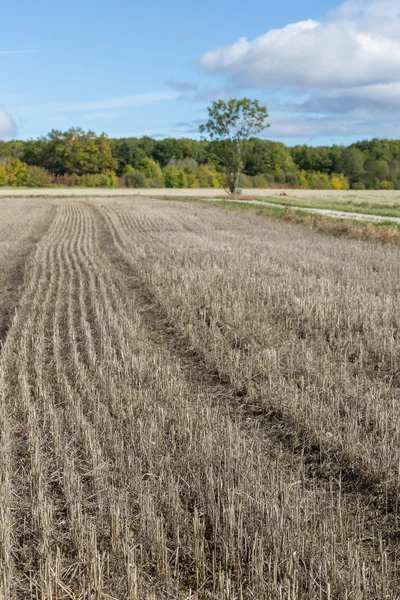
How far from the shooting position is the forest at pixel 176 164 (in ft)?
309

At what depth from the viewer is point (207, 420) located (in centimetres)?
665

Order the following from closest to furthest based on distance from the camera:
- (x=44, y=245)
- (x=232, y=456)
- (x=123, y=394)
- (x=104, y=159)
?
(x=232, y=456)
(x=123, y=394)
(x=44, y=245)
(x=104, y=159)

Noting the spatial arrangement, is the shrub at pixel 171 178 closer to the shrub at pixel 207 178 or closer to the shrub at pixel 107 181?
the shrub at pixel 207 178

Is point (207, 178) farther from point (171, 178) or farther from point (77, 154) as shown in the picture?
point (77, 154)

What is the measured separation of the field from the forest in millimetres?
74655

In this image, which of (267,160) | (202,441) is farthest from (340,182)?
(202,441)

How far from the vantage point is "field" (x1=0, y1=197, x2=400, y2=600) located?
13.8 ft

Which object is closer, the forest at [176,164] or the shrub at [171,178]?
the forest at [176,164]

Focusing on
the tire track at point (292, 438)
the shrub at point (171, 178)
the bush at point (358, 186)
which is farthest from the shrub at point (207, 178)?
the tire track at point (292, 438)

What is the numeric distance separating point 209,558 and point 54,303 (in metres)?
9.32

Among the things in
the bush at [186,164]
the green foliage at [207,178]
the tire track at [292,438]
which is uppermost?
the bush at [186,164]

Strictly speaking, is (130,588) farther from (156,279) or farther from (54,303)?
(156,279)

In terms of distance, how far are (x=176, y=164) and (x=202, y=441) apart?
108 meters

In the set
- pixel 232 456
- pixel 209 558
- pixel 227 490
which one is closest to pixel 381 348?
pixel 232 456
